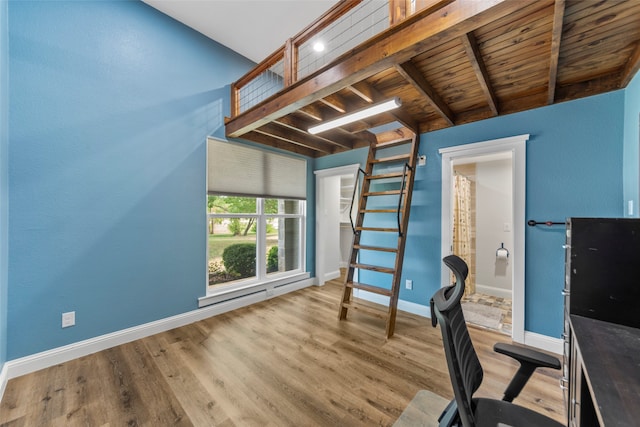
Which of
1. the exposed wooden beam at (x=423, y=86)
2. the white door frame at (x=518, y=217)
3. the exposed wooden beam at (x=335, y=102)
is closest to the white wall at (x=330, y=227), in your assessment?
the exposed wooden beam at (x=335, y=102)

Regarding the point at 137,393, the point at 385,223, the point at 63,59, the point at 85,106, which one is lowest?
the point at 137,393

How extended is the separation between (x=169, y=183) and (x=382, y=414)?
3.02 meters

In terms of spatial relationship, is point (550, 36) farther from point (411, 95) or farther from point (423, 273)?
point (423, 273)

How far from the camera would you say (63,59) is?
7.32 ft

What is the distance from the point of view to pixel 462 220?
3.85 meters

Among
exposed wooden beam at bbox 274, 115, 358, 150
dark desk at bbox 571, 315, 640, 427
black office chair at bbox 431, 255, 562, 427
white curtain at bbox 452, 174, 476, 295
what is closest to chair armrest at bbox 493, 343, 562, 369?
black office chair at bbox 431, 255, 562, 427

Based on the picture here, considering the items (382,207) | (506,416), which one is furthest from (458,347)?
(382,207)

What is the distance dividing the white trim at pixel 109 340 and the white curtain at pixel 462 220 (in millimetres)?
3130

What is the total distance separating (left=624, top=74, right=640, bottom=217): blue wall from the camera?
174 centimetres

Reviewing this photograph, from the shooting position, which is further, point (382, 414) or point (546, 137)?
point (546, 137)

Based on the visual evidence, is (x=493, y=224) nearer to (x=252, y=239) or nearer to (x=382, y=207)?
(x=382, y=207)

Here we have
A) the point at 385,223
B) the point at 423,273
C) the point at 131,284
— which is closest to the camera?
the point at 131,284

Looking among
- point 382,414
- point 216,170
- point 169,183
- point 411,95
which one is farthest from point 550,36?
point 169,183

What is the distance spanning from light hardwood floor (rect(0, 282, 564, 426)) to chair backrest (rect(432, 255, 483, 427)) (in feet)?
2.60
